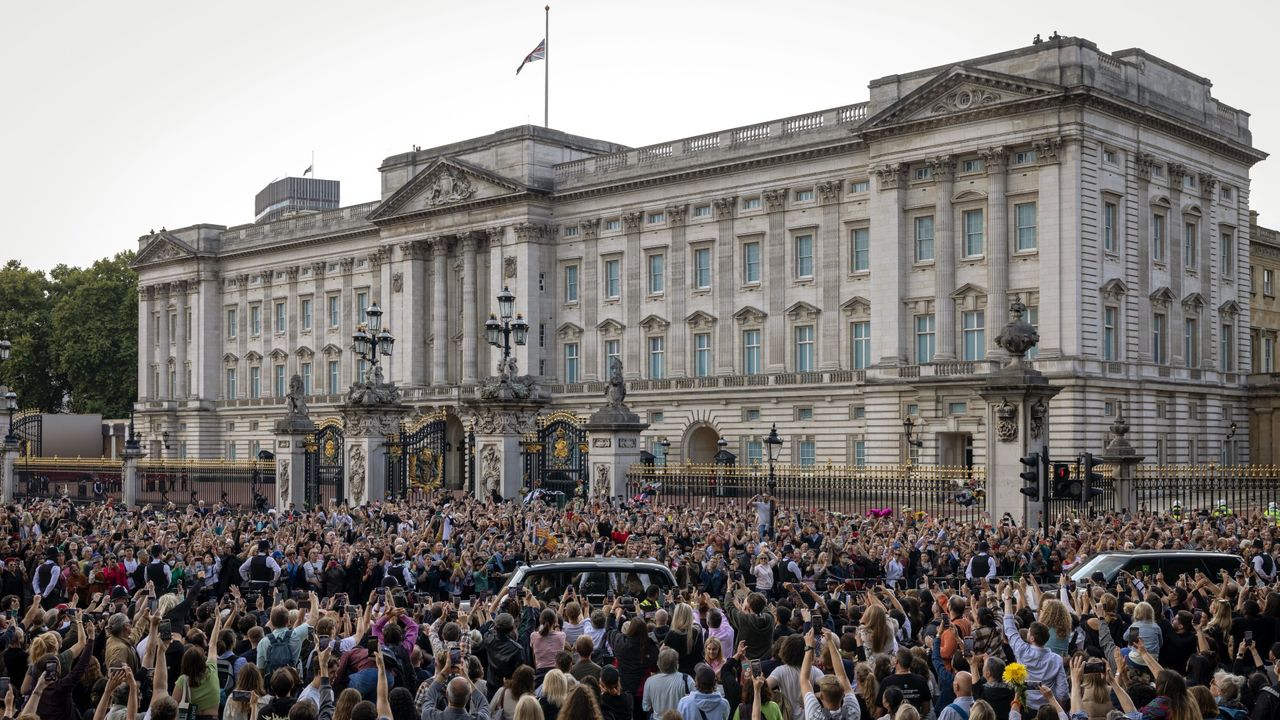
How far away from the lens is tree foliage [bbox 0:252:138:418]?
349 feet

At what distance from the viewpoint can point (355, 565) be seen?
23.0 meters

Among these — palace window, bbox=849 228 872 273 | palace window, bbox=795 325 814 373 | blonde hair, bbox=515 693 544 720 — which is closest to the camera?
blonde hair, bbox=515 693 544 720

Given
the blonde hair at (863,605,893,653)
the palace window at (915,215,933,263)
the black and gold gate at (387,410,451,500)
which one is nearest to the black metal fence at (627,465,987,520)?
the black and gold gate at (387,410,451,500)

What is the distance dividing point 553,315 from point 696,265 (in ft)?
31.5

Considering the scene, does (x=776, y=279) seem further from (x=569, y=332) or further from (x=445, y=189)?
(x=445, y=189)

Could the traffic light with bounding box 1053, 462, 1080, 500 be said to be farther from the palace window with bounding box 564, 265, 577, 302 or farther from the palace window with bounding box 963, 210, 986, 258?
the palace window with bounding box 564, 265, 577, 302

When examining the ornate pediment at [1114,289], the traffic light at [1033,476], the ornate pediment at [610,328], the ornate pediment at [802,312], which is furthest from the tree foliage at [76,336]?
the traffic light at [1033,476]

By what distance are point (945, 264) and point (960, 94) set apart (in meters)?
6.75

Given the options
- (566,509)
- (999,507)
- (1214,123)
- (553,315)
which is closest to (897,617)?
(999,507)

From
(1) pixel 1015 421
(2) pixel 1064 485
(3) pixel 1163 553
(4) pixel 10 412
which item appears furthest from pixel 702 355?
(3) pixel 1163 553

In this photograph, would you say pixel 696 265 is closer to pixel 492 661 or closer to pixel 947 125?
pixel 947 125

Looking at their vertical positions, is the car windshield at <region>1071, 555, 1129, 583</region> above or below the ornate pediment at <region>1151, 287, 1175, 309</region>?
below

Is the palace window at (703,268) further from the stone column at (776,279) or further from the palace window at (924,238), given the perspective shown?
the palace window at (924,238)

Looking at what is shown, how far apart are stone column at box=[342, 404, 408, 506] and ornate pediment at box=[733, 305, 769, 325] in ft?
96.3
